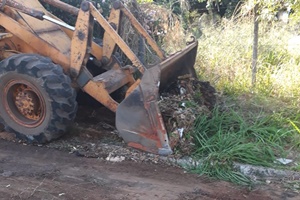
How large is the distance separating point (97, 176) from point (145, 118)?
32.8 inches

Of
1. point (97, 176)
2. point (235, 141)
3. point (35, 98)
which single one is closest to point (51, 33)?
point (35, 98)

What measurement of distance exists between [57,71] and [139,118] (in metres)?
1.16

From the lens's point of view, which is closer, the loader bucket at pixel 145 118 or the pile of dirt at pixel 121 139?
the loader bucket at pixel 145 118

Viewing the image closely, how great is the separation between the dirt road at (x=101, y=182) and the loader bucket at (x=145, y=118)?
239 millimetres

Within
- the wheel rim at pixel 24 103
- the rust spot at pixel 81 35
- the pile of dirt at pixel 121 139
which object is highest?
the rust spot at pixel 81 35

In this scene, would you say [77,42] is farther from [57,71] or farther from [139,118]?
[139,118]

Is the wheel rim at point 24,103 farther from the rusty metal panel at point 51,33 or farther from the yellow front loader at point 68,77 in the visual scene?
the rusty metal panel at point 51,33

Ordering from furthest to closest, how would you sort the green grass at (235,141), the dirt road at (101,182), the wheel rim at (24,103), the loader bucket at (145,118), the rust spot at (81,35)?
1. the wheel rim at (24,103)
2. the rust spot at (81,35)
3. the loader bucket at (145,118)
4. the green grass at (235,141)
5. the dirt road at (101,182)

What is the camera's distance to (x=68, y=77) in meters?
5.45

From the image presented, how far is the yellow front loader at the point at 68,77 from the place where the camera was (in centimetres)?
511

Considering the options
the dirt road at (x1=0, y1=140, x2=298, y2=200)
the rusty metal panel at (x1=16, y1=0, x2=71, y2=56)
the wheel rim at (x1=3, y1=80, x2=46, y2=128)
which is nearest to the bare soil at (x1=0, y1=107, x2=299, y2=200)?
the dirt road at (x1=0, y1=140, x2=298, y2=200)

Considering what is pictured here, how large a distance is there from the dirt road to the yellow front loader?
39cm

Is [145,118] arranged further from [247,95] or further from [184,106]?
[247,95]

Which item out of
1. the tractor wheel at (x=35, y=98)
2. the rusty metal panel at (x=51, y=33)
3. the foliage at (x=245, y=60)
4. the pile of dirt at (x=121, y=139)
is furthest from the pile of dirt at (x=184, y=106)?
the rusty metal panel at (x=51, y=33)
